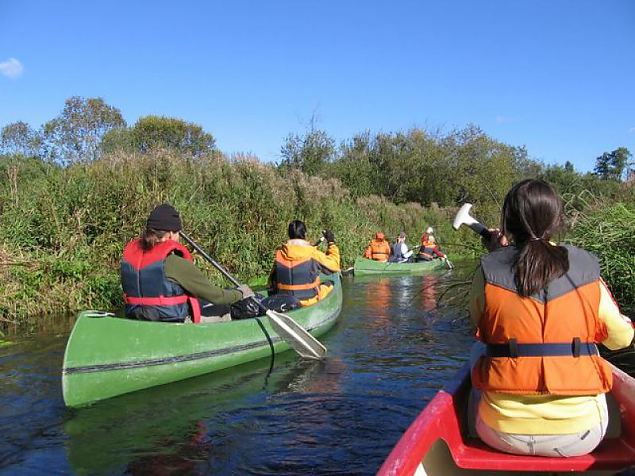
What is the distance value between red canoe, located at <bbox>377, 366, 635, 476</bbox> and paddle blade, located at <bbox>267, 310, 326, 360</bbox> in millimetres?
3265

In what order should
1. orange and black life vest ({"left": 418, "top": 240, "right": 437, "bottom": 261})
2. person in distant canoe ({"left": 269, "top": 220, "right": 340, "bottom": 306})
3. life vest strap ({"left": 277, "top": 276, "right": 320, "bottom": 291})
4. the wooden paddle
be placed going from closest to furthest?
the wooden paddle
person in distant canoe ({"left": 269, "top": 220, "right": 340, "bottom": 306})
life vest strap ({"left": 277, "top": 276, "right": 320, "bottom": 291})
orange and black life vest ({"left": 418, "top": 240, "right": 437, "bottom": 261})

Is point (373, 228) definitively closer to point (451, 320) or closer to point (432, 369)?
point (451, 320)

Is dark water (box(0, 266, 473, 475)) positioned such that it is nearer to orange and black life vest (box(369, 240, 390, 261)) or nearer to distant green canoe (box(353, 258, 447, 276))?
distant green canoe (box(353, 258, 447, 276))

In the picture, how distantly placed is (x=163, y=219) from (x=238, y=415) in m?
1.74

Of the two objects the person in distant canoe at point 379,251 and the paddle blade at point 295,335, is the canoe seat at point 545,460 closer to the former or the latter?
the paddle blade at point 295,335

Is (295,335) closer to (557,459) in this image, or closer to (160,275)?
(160,275)

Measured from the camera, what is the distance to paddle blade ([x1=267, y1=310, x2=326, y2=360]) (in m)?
6.19

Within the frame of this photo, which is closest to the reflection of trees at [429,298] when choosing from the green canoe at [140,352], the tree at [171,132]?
the green canoe at [140,352]

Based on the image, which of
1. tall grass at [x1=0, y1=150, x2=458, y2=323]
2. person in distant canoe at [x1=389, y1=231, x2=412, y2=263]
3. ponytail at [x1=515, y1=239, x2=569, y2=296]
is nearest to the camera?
ponytail at [x1=515, y1=239, x2=569, y2=296]

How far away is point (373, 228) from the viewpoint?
19688mm

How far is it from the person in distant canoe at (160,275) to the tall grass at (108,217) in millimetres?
3983

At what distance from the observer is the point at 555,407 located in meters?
2.36

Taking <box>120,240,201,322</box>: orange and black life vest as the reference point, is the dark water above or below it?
below

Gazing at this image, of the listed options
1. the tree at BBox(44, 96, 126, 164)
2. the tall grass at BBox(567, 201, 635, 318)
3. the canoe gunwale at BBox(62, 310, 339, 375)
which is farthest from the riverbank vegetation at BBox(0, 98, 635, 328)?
the tree at BBox(44, 96, 126, 164)
